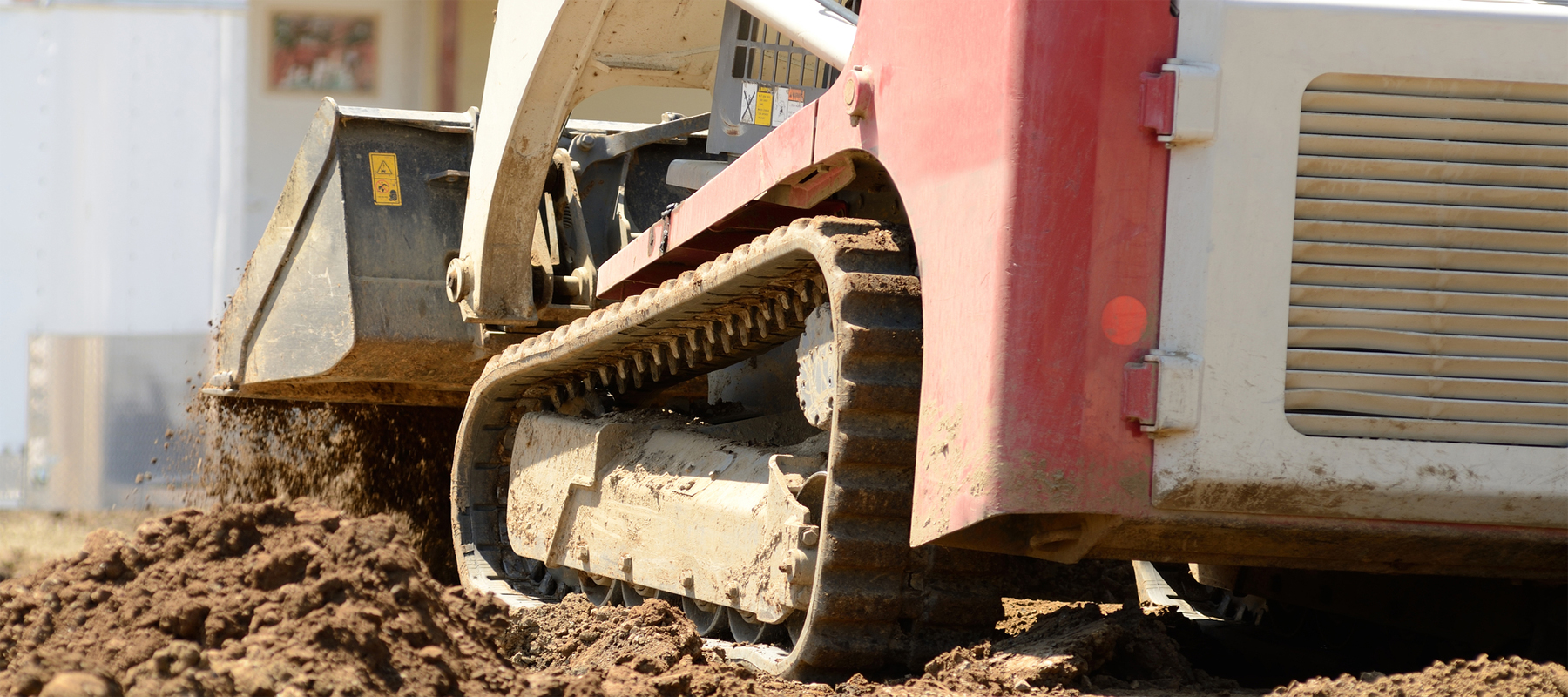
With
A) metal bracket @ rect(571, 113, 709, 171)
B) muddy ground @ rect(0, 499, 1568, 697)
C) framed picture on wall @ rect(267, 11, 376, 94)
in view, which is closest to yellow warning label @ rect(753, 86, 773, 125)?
metal bracket @ rect(571, 113, 709, 171)

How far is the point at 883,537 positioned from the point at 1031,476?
47 centimetres

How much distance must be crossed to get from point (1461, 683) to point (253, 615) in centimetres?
188

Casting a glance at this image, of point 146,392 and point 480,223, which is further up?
point 480,223

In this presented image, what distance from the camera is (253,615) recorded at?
2.47 meters

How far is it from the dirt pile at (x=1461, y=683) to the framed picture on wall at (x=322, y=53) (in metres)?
7.92

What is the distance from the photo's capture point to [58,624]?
106 inches

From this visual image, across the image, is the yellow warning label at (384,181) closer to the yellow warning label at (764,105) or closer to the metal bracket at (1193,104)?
the yellow warning label at (764,105)

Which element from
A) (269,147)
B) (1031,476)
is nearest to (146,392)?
(269,147)

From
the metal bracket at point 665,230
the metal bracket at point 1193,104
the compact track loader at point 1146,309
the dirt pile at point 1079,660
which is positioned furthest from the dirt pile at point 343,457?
the metal bracket at point 1193,104

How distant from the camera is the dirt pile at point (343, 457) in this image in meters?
5.89

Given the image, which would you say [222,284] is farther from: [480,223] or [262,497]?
[480,223]

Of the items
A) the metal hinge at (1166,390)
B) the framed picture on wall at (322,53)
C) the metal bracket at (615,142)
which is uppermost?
the framed picture on wall at (322,53)

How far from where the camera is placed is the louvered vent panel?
255 cm

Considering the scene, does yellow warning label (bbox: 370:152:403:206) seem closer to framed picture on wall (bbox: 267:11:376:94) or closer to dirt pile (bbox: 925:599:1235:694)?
dirt pile (bbox: 925:599:1235:694)
